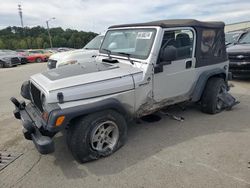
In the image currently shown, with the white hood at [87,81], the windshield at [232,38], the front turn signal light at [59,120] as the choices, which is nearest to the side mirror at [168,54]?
the white hood at [87,81]

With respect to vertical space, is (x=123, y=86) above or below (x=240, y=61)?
above

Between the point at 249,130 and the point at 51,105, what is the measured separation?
134 inches

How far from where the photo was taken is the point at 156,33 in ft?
12.4

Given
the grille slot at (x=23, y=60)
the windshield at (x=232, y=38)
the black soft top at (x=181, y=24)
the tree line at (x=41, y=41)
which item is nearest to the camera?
the black soft top at (x=181, y=24)

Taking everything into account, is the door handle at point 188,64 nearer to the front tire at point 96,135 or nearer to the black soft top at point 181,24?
the black soft top at point 181,24

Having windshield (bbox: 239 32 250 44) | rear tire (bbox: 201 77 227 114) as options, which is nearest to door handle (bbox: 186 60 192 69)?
rear tire (bbox: 201 77 227 114)

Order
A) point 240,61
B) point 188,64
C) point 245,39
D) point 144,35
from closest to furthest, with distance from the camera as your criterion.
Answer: point 144,35 → point 188,64 → point 240,61 → point 245,39

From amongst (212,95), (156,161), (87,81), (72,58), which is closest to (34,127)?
(87,81)

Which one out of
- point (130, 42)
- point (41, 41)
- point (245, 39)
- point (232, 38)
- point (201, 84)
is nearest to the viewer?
point (130, 42)

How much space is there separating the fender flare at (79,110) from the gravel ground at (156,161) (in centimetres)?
71

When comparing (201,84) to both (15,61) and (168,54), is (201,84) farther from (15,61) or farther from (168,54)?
(15,61)

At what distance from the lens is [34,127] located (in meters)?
3.18

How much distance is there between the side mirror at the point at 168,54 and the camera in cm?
367

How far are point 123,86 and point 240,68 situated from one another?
5.88m
